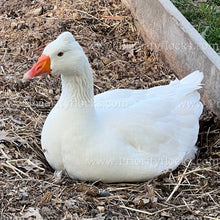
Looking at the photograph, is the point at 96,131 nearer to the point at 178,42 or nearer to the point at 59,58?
the point at 59,58

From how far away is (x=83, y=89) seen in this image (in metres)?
5.02

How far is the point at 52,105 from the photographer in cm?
637

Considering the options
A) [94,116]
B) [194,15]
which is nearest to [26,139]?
[94,116]

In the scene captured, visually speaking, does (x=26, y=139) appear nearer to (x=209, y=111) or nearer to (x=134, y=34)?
(x=209, y=111)

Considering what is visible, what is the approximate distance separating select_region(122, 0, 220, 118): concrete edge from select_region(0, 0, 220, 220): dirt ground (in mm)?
144

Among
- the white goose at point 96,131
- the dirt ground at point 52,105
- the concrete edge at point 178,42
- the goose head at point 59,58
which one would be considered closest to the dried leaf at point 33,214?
the dirt ground at point 52,105

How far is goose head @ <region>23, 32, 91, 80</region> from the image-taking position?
4.76m

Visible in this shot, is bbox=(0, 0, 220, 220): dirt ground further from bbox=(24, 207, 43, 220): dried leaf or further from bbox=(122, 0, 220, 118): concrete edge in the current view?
bbox=(122, 0, 220, 118): concrete edge

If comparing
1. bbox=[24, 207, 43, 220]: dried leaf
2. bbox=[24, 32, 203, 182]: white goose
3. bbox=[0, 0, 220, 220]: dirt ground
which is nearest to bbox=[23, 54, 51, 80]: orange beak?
bbox=[24, 32, 203, 182]: white goose

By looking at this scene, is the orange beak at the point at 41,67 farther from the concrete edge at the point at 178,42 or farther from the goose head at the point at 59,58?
the concrete edge at the point at 178,42

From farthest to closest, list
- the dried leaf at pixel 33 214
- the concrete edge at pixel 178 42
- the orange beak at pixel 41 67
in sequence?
the concrete edge at pixel 178 42, the orange beak at pixel 41 67, the dried leaf at pixel 33 214

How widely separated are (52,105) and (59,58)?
5.41 feet

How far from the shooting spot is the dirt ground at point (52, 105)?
15.7 ft

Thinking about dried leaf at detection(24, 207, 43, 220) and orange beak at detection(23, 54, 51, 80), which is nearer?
dried leaf at detection(24, 207, 43, 220)
